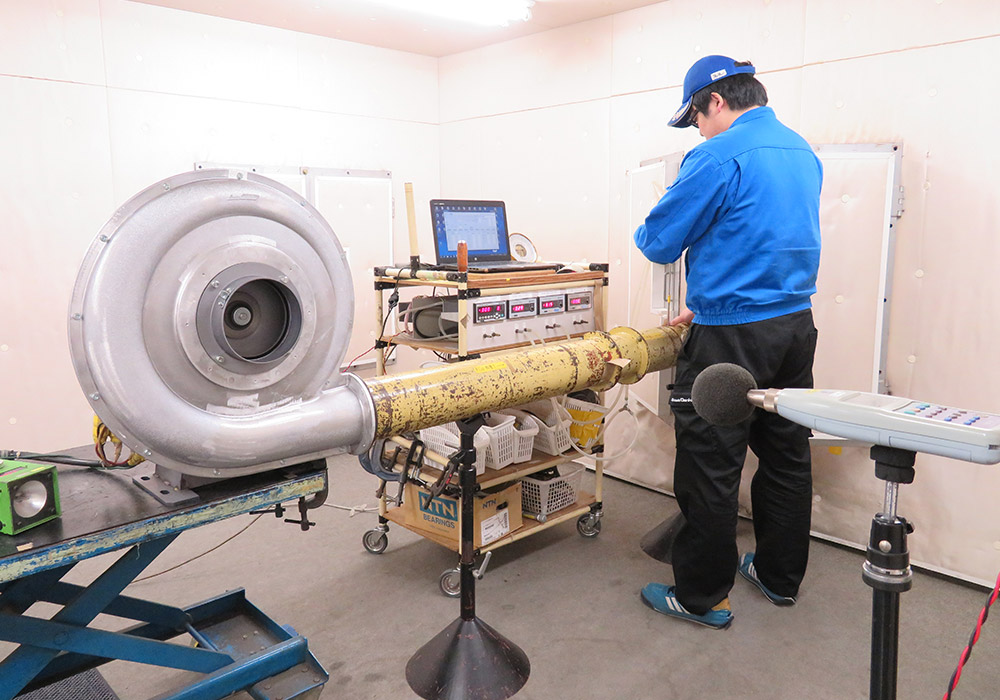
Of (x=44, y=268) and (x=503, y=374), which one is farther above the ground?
(x=44, y=268)

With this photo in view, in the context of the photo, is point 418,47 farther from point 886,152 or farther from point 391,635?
point 391,635

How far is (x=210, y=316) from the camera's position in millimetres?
1434

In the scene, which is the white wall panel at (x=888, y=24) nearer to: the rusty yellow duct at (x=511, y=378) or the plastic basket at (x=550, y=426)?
the rusty yellow duct at (x=511, y=378)

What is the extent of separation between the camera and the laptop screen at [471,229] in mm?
2945

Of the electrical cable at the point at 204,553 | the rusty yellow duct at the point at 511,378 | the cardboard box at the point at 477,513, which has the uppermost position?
the rusty yellow duct at the point at 511,378

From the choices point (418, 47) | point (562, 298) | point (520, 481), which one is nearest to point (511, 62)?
point (418, 47)

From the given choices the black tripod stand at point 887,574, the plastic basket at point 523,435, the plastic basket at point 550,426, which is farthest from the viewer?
the plastic basket at point 550,426

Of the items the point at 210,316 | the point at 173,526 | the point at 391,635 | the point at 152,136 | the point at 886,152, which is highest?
the point at 152,136

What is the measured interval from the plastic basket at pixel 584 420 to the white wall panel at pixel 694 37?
5.27 feet

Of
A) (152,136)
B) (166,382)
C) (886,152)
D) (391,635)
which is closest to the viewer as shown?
(166,382)

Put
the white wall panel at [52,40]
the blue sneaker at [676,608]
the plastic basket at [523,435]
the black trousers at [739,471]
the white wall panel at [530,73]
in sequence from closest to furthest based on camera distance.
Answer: the black trousers at [739,471] → the blue sneaker at [676,608] → the plastic basket at [523,435] → the white wall panel at [52,40] → the white wall panel at [530,73]

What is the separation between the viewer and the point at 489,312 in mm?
2701

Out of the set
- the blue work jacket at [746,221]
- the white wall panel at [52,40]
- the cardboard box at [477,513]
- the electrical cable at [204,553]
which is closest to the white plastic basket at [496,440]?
the cardboard box at [477,513]

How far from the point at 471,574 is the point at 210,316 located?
1154 mm
